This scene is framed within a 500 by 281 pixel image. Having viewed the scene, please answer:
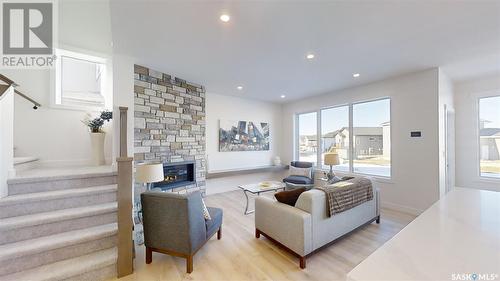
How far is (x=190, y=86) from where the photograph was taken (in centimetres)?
454

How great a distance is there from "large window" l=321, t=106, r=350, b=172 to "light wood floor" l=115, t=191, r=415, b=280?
2274mm

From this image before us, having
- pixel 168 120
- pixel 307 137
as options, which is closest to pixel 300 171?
pixel 307 137

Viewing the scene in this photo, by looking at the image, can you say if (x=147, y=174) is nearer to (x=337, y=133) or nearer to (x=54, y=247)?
(x=54, y=247)

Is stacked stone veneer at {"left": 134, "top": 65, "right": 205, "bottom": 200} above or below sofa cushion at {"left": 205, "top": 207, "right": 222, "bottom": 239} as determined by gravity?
above

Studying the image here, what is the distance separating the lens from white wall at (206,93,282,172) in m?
5.36

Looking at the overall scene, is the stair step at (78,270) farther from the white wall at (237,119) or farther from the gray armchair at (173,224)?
the white wall at (237,119)

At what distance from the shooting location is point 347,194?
8.68ft

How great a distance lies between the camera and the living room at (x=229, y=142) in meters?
1.95

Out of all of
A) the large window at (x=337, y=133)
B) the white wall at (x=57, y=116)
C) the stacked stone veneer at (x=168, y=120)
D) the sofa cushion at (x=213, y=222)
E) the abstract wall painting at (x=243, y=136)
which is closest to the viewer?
the sofa cushion at (x=213, y=222)

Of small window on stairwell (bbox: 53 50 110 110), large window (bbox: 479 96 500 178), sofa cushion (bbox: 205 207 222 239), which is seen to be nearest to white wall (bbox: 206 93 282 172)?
small window on stairwell (bbox: 53 50 110 110)

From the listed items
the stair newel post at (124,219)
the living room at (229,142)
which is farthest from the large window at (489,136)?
the stair newel post at (124,219)

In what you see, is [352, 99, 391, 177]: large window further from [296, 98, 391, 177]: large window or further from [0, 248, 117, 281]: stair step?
[0, 248, 117, 281]: stair step

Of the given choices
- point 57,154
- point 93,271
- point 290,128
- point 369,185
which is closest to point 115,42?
point 57,154

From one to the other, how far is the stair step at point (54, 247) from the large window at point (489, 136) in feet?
22.3
